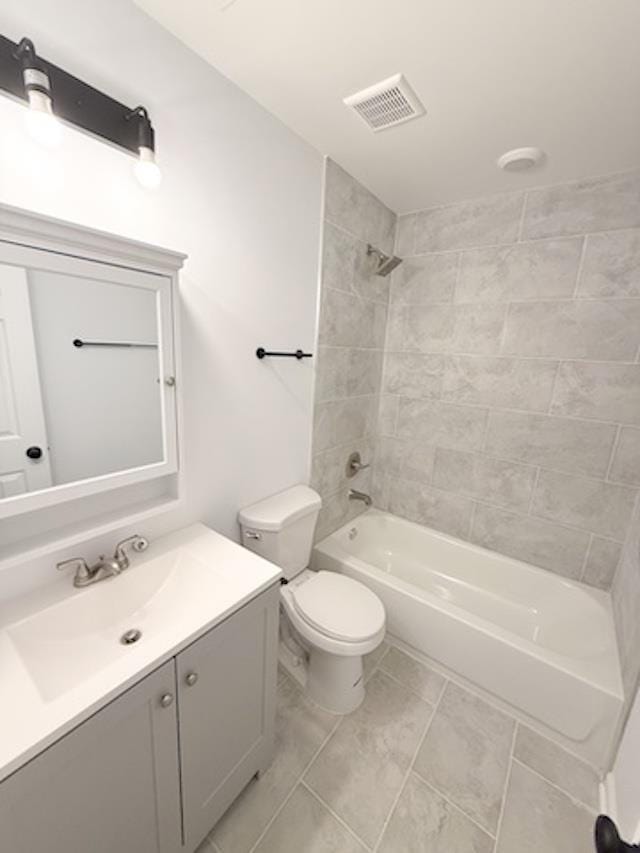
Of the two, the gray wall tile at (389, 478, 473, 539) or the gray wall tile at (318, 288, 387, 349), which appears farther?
the gray wall tile at (389, 478, 473, 539)

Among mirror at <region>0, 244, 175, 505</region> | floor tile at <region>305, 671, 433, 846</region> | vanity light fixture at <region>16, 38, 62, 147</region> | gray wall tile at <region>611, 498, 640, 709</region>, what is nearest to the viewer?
vanity light fixture at <region>16, 38, 62, 147</region>

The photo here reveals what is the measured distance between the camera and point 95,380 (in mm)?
991

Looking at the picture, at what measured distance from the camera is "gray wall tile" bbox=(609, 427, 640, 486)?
1671mm

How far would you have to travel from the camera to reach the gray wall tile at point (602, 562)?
5.89ft

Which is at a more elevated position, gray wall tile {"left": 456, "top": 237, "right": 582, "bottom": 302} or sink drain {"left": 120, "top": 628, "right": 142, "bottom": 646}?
gray wall tile {"left": 456, "top": 237, "right": 582, "bottom": 302}

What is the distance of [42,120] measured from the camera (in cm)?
77

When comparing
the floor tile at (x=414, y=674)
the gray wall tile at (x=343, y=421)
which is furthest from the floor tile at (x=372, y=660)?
the gray wall tile at (x=343, y=421)

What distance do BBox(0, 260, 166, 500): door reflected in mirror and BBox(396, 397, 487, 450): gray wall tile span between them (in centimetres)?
162

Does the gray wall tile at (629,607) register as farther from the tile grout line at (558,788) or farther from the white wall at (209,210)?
the white wall at (209,210)

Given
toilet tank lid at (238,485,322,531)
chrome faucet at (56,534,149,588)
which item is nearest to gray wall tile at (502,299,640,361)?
toilet tank lid at (238,485,322,531)

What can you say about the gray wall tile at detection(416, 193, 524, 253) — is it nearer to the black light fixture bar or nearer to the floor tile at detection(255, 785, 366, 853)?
the black light fixture bar

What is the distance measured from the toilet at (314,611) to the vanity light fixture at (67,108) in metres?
1.28

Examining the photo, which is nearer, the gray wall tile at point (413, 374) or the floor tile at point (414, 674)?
the floor tile at point (414, 674)

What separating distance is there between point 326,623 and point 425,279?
1957 mm
